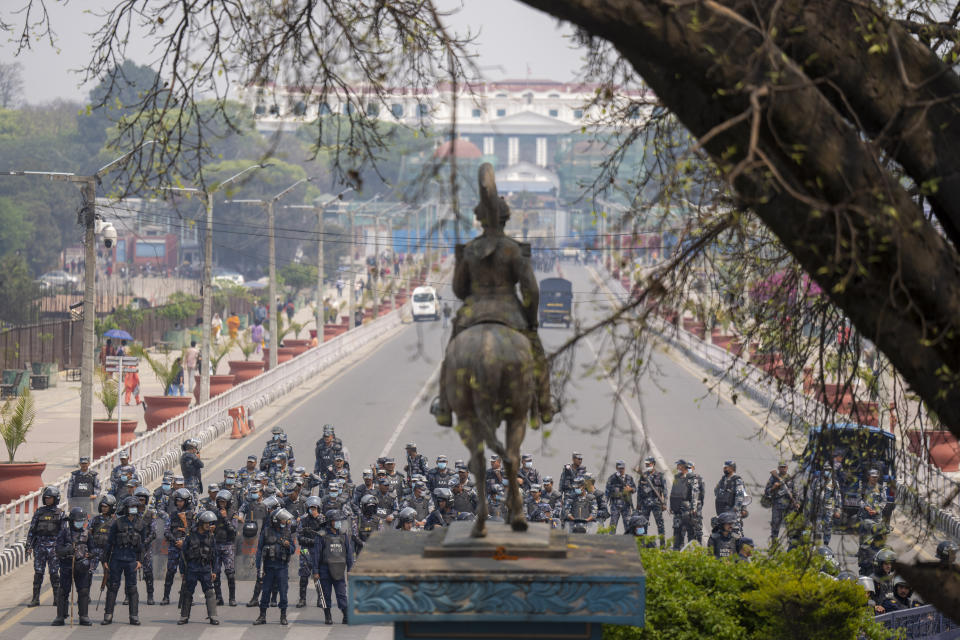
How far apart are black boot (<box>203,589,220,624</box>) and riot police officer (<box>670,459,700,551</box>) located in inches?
282

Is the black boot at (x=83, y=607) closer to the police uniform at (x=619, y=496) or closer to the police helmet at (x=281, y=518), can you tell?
the police helmet at (x=281, y=518)

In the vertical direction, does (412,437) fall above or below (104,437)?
below

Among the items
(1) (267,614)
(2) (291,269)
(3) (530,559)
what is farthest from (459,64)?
(2) (291,269)

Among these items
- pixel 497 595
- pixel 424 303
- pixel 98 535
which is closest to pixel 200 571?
pixel 98 535

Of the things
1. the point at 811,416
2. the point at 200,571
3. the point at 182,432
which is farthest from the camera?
the point at 182,432

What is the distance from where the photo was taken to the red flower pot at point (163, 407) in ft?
104

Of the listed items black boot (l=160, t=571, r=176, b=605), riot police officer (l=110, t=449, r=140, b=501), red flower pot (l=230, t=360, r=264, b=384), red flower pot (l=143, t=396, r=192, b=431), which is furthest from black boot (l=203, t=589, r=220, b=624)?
red flower pot (l=230, t=360, r=264, b=384)

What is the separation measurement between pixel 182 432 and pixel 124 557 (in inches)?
468

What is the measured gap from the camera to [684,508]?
21.3 m

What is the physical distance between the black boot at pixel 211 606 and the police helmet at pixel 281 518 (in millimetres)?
1177

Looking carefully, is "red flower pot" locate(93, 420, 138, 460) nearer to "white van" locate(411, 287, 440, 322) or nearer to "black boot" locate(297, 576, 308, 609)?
"black boot" locate(297, 576, 308, 609)

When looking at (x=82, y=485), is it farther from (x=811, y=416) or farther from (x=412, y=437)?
(x=811, y=416)

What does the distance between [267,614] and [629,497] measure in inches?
241

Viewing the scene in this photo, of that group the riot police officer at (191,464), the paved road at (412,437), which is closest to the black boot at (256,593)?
the paved road at (412,437)
